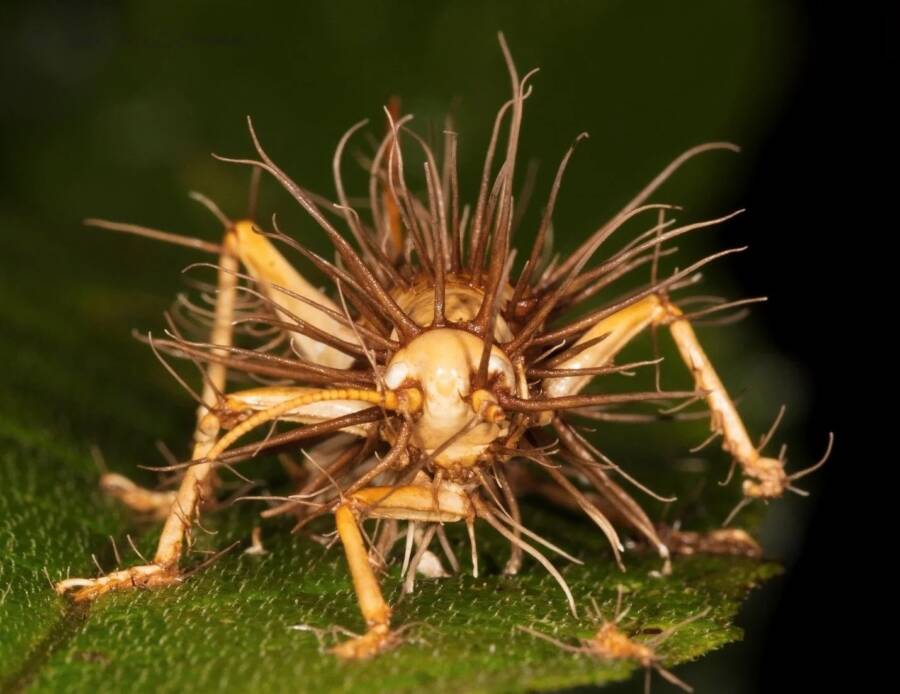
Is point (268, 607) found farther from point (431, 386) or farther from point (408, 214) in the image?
point (408, 214)

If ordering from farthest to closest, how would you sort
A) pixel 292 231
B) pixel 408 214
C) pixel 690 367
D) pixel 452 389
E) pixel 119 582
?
pixel 292 231
pixel 690 367
pixel 408 214
pixel 119 582
pixel 452 389

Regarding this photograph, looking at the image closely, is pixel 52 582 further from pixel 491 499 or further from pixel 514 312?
pixel 514 312

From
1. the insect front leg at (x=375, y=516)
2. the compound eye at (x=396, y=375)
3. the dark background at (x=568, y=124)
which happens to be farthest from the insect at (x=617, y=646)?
the dark background at (x=568, y=124)

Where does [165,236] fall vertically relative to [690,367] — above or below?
above

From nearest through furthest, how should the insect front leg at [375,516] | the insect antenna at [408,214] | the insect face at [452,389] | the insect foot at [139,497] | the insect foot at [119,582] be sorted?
1. the insect front leg at [375,516]
2. the insect face at [452,389]
3. the insect foot at [119,582]
4. the insect antenna at [408,214]
5. the insect foot at [139,497]

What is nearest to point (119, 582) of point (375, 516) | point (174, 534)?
point (174, 534)

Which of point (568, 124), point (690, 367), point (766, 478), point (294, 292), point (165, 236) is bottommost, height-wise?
point (766, 478)

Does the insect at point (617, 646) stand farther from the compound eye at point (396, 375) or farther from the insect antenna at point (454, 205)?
the insect antenna at point (454, 205)

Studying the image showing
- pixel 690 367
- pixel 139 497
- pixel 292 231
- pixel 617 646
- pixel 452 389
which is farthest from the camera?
pixel 292 231
